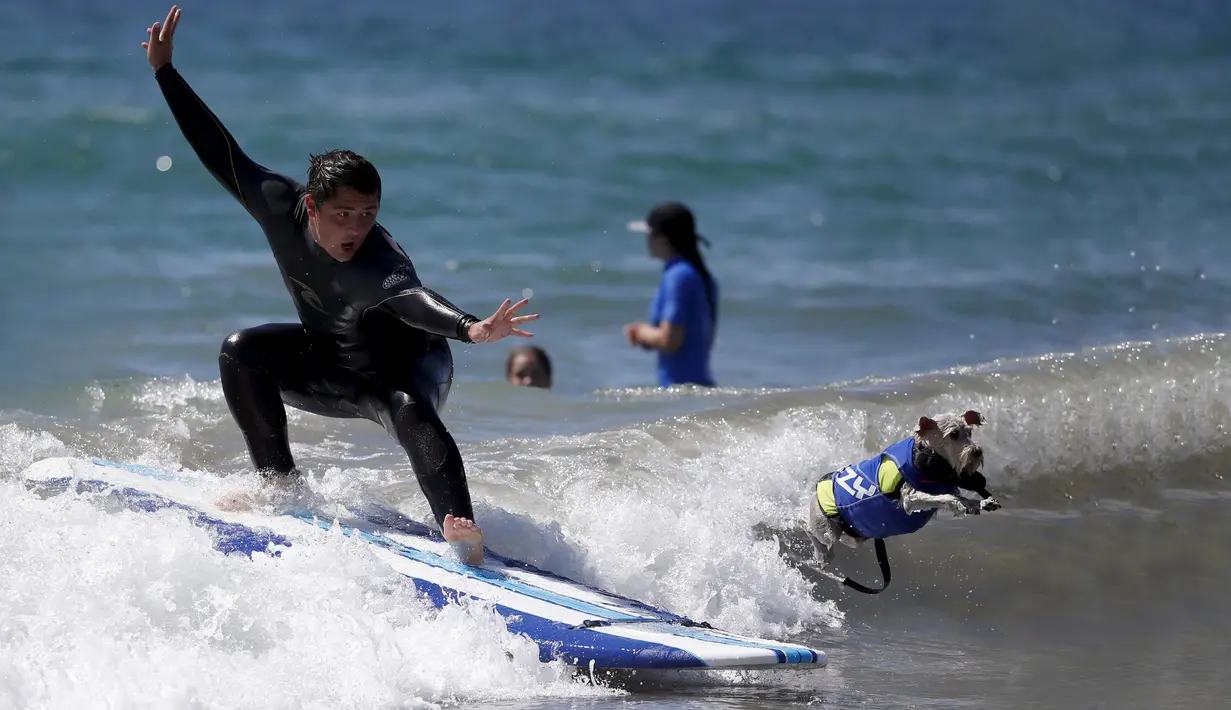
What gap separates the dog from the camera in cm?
516

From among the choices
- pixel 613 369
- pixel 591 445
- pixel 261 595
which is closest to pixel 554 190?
pixel 613 369

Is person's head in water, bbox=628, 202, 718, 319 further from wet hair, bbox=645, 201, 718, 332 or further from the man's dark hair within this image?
the man's dark hair

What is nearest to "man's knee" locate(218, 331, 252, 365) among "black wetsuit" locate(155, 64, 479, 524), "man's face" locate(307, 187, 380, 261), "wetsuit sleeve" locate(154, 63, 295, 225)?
"black wetsuit" locate(155, 64, 479, 524)

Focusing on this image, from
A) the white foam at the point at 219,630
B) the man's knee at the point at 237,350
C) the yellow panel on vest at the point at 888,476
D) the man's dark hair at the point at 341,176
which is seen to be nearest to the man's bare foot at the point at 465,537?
the white foam at the point at 219,630

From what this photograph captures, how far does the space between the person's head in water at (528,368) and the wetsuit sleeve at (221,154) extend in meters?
3.79

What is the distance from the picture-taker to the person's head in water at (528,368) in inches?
363

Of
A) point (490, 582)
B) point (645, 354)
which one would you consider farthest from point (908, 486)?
point (645, 354)

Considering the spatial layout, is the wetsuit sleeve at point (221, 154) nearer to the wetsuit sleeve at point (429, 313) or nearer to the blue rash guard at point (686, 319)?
the wetsuit sleeve at point (429, 313)

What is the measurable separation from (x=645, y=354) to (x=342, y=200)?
6.55 m

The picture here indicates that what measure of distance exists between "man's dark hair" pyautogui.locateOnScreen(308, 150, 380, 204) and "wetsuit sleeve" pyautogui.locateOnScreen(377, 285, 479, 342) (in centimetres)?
37

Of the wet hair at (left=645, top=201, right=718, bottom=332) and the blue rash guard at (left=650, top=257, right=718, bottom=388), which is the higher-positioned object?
the wet hair at (left=645, top=201, right=718, bottom=332)

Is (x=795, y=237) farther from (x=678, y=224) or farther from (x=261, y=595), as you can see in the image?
(x=261, y=595)

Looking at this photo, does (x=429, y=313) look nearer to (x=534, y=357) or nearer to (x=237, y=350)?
(x=237, y=350)

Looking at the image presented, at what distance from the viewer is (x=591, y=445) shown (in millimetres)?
7289
